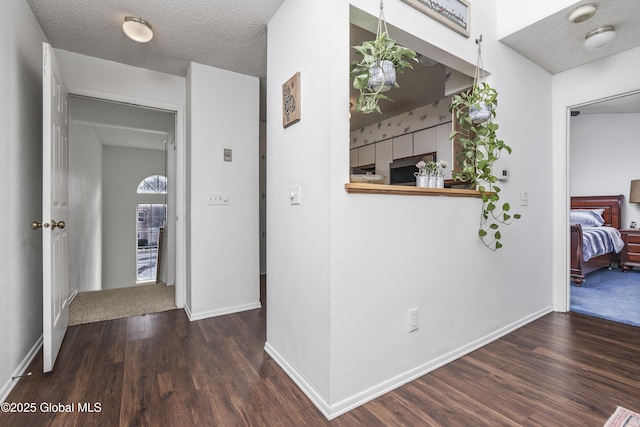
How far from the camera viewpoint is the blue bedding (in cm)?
390

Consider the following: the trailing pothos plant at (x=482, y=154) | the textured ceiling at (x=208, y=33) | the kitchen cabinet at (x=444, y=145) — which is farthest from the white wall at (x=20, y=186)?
the kitchen cabinet at (x=444, y=145)

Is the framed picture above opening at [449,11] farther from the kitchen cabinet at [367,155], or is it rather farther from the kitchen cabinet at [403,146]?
the kitchen cabinet at [367,155]

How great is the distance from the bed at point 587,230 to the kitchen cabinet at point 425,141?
6.36 feet

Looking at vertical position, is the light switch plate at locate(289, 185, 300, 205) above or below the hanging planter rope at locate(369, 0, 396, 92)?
below

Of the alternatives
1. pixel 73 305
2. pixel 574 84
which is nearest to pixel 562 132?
pixel 574 84

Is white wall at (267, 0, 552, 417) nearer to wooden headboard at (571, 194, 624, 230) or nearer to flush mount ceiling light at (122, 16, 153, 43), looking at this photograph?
flush mount ceiling light at (122, 16, 153, 43)

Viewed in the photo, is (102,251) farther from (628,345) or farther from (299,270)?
(628,345)

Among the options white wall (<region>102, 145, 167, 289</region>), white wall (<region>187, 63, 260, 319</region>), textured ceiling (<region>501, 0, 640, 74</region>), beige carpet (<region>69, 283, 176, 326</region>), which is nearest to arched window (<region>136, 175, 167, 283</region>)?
white wall (<region>102, 145, 167, 289</region>)

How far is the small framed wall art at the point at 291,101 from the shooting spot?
67.7 inches

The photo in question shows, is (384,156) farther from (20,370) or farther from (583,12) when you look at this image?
(20,370)

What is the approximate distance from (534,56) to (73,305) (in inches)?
189

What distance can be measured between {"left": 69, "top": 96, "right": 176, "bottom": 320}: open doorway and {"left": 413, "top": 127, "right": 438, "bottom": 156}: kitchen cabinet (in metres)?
3.29

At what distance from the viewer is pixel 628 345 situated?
2.16 m

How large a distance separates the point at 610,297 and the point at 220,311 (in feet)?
13.2
